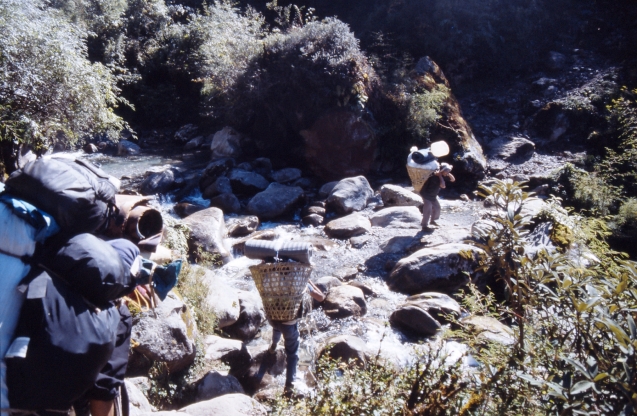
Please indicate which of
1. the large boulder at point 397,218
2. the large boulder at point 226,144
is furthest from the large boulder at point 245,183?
the large boulder at point 397,218

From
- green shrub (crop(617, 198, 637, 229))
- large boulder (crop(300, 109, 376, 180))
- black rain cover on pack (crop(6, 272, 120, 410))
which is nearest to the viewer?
black rain cover on pack (crop(6, 272, 120, 410))

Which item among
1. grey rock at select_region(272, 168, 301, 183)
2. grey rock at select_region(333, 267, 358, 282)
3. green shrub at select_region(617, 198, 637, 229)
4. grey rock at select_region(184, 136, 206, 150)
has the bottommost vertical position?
grey rock at select_region(333, 267, 358, 282)

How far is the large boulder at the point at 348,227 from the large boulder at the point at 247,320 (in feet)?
10.2

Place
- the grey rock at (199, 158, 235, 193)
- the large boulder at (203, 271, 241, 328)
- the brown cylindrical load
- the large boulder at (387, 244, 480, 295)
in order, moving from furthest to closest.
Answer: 1. the grey rock at (199, 158, 235, 193)
2. the large boulder at (387, 244, 480, 295)
3. the large boulder at (203, 271, 241, 328)
4. the brown cylindrical load

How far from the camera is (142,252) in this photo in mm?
→ 2342

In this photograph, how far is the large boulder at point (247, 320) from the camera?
5258 millimetres

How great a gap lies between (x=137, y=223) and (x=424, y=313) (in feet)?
12.8

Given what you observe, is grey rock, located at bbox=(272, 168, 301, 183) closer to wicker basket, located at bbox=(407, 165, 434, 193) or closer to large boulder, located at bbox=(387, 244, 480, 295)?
wicker basket, located at bbox=(407, 165, 434, 193)

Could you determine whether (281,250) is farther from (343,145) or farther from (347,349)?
(343,145)

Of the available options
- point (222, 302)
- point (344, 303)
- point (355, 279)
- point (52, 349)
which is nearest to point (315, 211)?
point (355, 279)

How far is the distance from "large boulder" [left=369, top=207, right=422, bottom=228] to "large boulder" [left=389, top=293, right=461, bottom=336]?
8.65 feet

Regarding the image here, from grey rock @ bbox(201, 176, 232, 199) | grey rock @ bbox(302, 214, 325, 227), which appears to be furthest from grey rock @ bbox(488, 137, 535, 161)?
grey rock @ bbox(201, 176, 232, 199)

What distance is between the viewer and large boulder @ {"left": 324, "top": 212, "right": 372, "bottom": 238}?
8469 mm

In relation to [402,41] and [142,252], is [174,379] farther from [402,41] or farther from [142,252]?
[402,41]
